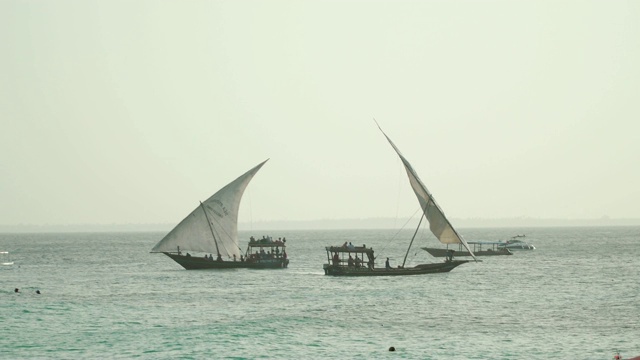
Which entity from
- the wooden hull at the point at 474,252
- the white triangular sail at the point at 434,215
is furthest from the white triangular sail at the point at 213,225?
the wooden hull at the point at 474,252

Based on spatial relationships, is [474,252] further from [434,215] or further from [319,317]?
[319,317]

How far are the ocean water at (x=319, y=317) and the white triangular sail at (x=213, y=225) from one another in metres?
3.01

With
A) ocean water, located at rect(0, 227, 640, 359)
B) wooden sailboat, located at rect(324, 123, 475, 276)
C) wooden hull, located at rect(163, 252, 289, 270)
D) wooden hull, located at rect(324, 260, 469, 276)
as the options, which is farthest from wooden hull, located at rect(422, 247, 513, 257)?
wooden sailboat, located at rect(324, 123, 475, 276)

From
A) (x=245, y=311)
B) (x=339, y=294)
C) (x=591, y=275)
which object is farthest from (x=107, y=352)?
(x=591, y=275)

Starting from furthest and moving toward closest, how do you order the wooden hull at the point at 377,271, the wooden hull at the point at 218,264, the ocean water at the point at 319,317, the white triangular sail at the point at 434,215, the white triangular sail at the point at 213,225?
the wooden hull at the point at 218,264
the white triangular sail at the point at 213,225
the wooden hull at the point at 377,271
the white triangular sail at the point at 434,215
the ocean water at the point at 319,317

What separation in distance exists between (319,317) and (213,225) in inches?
1470

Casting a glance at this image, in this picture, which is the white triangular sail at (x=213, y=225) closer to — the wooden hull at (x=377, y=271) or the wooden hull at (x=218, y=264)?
the wooden hull at (x=218, y=264)

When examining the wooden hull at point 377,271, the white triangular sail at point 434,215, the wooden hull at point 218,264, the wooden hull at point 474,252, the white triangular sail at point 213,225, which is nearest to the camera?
the white triangular sail at point 434,215

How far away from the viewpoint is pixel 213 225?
9300cm

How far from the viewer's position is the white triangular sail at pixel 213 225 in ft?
305

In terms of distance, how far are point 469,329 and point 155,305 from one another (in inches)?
899

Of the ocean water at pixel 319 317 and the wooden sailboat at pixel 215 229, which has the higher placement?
the wooden sailboat at pixel 215 229

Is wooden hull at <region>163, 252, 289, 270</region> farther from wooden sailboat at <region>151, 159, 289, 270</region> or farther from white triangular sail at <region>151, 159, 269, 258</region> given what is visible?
white triangular sail at <region>151, 159, 269, 258</region>

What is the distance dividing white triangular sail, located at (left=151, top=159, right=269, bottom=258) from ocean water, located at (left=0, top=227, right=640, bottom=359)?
3012 millimetres
